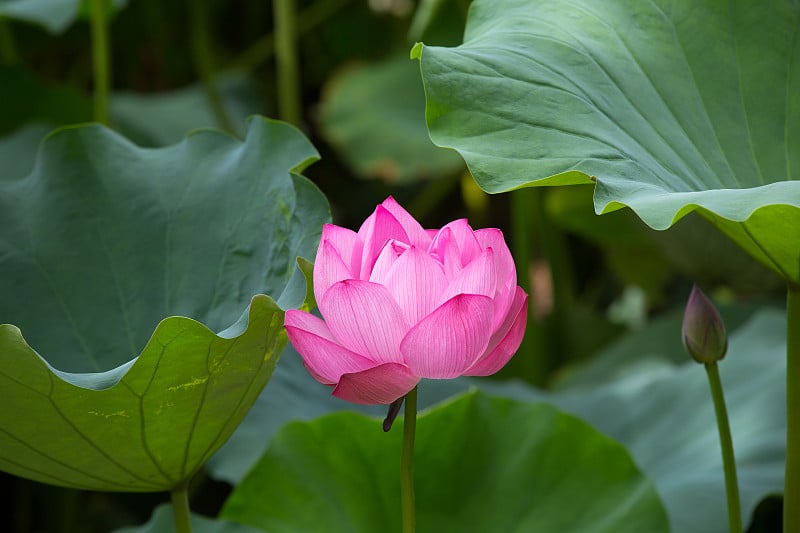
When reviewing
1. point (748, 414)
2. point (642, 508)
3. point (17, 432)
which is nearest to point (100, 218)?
point (17, 432)

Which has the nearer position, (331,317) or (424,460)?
(331,317)

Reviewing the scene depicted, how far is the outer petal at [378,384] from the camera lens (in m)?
0.52

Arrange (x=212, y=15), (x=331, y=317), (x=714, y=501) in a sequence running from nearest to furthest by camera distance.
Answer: (x=331, y=317)
(x=714, y=501)
(x=212, y=15)

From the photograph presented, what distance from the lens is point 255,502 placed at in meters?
0.89

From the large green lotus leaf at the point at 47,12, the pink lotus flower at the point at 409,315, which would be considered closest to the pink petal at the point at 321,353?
the pink lotus flower at the point at 409,315

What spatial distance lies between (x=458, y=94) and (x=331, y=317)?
0.77 feet

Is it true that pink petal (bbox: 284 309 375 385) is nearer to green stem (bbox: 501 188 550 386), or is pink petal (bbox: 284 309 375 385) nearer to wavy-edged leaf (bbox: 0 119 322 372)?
wavy-edged leaf (bbox: 0 119 322 372)

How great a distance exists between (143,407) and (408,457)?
0.58 feet

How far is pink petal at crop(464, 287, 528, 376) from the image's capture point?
56cm

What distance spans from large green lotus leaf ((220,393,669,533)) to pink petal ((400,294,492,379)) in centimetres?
35

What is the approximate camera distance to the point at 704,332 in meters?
0.67

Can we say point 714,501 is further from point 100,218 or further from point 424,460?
point 100,218

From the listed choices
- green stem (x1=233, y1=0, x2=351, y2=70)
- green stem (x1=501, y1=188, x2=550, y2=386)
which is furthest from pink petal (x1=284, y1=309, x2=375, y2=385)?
green stem (x1=233, y1=0, x2=351, y2=70)

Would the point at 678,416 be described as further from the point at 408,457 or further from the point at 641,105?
the point at 408,457
